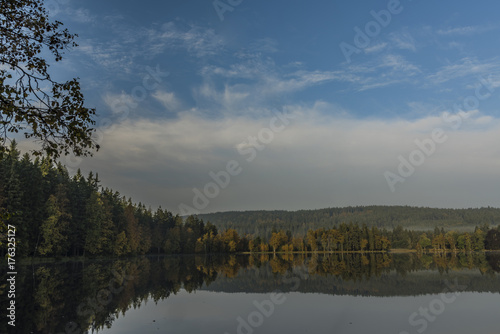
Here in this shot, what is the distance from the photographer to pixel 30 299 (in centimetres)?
2430

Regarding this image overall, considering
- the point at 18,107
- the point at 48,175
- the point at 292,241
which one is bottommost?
the point at 292,241

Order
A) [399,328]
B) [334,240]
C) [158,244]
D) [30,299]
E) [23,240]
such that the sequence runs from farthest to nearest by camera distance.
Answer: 1. [334,240]
2. [158,244]
3. [23,240]
4. [30,299]
5. [399,328]

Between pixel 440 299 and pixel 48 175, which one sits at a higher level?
pixel 48 175

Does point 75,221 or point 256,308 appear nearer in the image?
point 256,308

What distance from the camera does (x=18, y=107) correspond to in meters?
8.82

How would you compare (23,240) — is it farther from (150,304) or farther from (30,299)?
(150,304)

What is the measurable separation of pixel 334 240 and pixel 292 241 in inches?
1018

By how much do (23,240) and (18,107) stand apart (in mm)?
57771

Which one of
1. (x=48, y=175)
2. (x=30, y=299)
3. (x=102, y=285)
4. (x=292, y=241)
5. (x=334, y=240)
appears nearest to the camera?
(x=30, y=299)

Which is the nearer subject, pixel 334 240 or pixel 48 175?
pixel 48 175

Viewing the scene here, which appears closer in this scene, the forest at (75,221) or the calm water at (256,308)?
the calm water at (256,308)

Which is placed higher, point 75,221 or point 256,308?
point 75,221

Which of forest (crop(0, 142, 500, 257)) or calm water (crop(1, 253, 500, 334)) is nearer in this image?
calm water (crop(1, 253, 500, 334))

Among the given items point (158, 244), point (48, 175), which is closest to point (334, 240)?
point (158, 244)
